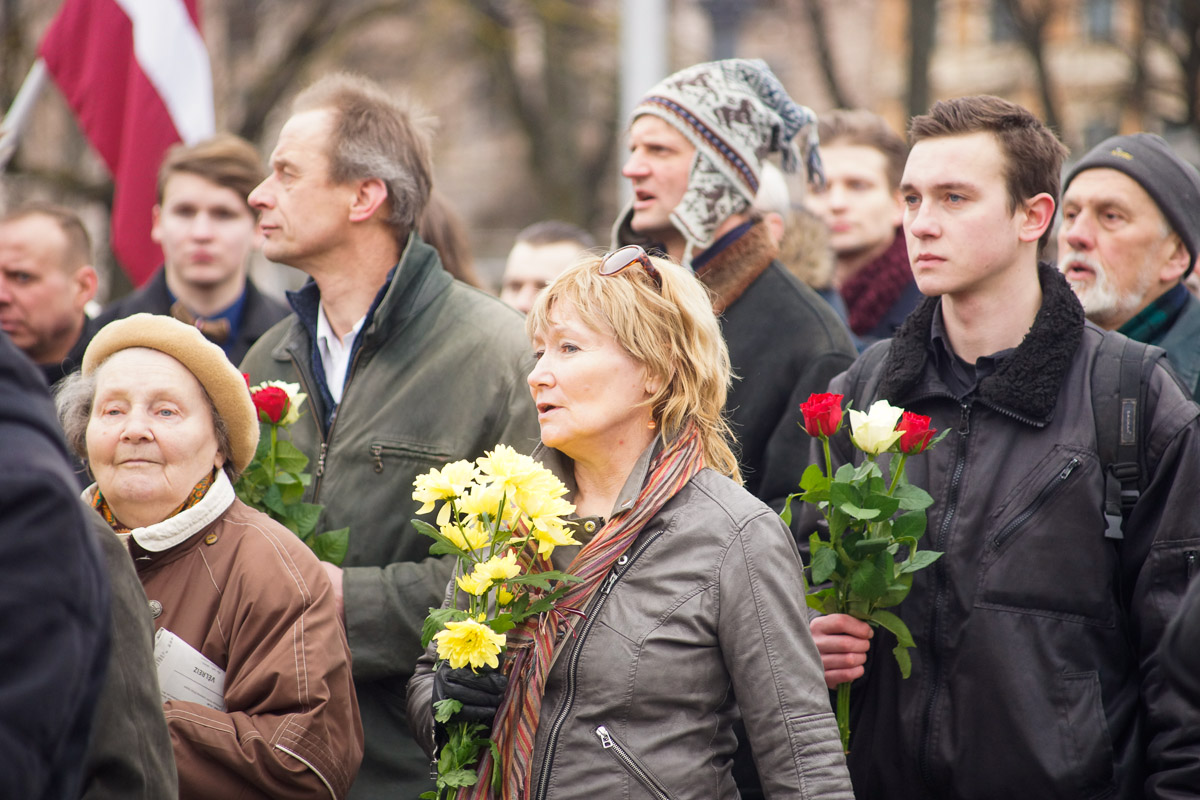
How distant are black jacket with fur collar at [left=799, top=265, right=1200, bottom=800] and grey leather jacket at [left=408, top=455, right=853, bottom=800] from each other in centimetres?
53

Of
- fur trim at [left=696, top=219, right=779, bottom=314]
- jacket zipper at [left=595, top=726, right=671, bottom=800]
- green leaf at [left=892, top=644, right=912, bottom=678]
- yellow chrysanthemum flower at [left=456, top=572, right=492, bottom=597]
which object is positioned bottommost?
jacket zipper at [left=595, top=726, right=671, bottom=800]

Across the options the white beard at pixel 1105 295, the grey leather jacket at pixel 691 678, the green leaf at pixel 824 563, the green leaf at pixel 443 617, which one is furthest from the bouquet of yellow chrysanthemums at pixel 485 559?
the white beard at pixel 1105 295

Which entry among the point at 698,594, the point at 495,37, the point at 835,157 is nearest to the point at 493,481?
the point at 698,594

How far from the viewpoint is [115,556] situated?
90.7 inches

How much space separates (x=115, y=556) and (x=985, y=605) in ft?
6.62

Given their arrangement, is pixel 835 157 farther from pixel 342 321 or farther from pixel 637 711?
pixel 637 711

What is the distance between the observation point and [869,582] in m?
3.21

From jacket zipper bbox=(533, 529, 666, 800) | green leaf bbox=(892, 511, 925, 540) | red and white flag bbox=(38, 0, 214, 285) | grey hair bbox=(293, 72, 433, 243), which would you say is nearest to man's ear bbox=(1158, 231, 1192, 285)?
green leaf bbox=(892, 511, 925, 540)

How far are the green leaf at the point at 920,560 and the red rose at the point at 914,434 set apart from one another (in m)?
0.25

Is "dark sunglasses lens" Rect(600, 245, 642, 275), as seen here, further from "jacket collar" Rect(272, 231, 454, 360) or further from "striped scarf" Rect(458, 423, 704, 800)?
"jacket collar" Rect(272, 231, 454, 360)

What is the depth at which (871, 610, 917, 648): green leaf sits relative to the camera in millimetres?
3225

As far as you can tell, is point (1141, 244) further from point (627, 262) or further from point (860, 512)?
point (627, 262)

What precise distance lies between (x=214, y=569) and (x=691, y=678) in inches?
48.0

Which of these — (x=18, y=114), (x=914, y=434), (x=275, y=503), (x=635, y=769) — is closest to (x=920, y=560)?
(x=914, y=434)
